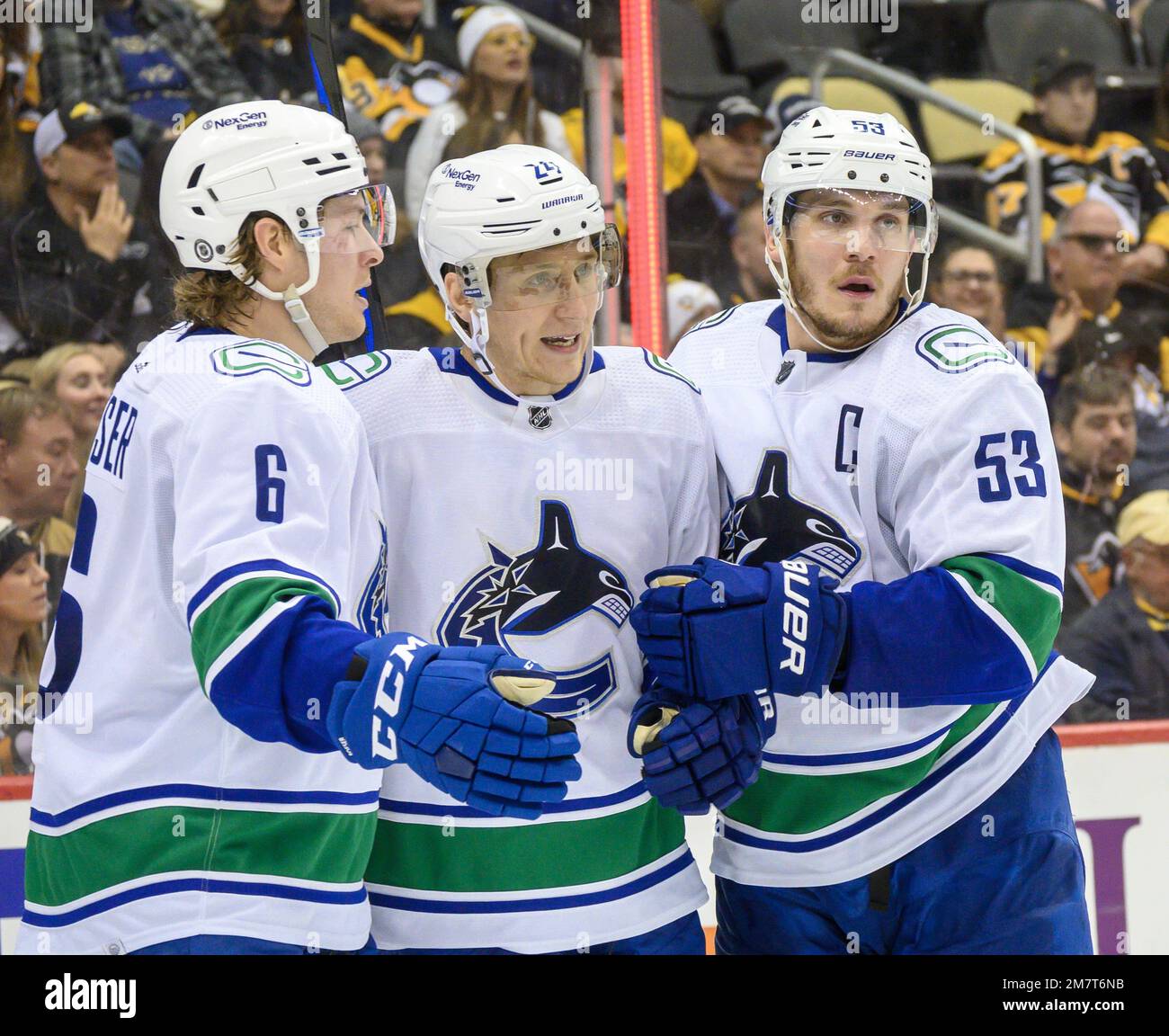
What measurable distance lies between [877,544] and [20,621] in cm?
210

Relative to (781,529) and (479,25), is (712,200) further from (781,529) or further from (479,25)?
(781,529)

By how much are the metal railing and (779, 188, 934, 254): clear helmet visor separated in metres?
2.01

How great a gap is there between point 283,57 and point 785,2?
131 cm

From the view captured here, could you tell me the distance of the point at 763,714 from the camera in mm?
1954

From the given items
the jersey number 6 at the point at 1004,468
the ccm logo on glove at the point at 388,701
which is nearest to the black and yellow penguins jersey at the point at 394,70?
the jersey number 6 at the point at 1004,468

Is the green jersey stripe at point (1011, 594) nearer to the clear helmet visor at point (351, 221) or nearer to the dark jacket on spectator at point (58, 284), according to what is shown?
the clear helmet visor at point (351, 221)

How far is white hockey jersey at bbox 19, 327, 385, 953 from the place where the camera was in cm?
153

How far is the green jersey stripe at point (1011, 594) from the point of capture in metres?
1.79

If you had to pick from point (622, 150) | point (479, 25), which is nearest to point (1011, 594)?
point (622, 150)

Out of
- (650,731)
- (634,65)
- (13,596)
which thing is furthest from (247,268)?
(13,596)

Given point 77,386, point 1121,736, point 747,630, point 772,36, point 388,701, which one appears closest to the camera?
point 388,701

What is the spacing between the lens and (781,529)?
1962 mm

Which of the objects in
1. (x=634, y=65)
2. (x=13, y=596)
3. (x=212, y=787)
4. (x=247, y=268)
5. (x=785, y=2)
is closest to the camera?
(x=212, y=787)
